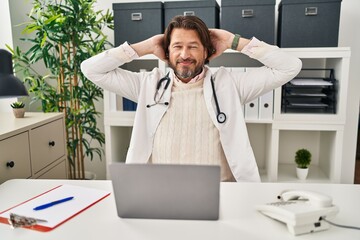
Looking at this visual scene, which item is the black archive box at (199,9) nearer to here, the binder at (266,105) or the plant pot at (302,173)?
the binder at (266,105)

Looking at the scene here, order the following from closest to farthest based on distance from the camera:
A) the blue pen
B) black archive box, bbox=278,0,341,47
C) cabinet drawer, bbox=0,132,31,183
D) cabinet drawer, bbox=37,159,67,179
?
1. the blue pen
2. cabinet drawer, bbox=0,132,31,183
3. cabinet drawer, bbox=37,159,67,179
4. black archive box, bbox=278,0,341,47

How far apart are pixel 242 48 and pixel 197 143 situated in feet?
1.75

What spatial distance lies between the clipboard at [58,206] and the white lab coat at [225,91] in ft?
1.66

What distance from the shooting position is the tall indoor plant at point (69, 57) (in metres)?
2.39

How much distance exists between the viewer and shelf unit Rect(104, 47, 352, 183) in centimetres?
219

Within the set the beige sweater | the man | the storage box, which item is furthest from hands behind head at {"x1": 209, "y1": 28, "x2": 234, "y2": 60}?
the storage box

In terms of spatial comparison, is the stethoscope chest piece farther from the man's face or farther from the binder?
the binder

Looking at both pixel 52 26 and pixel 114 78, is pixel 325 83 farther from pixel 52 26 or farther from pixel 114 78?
pixel 52 26

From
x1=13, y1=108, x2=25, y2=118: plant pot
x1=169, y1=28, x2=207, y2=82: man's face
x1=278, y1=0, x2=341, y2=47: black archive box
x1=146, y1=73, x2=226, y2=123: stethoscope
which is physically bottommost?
x1=13, y1=108, x2=25, y2=118: plant pot

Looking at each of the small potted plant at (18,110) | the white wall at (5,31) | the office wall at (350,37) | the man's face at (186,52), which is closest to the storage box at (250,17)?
the office wall at (350,37)

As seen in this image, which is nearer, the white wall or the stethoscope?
the stethoscope

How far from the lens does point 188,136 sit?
1590mm

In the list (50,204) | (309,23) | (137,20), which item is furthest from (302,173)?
(50,204)

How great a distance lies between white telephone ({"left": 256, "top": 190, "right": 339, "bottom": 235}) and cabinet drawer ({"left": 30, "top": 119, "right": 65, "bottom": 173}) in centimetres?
138
